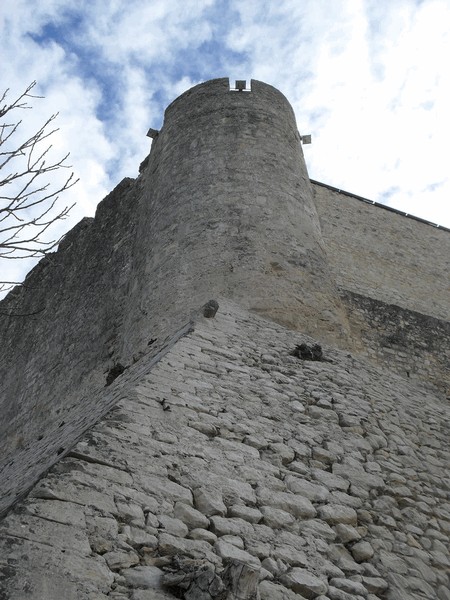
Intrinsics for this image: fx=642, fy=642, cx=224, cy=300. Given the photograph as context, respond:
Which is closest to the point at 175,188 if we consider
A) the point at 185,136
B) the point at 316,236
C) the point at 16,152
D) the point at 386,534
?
the point at 185,136

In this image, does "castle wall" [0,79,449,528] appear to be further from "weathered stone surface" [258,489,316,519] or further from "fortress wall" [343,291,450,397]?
"weathered stone surface" [258,489,316,519]

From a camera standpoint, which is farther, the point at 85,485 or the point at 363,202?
the point at 363,202

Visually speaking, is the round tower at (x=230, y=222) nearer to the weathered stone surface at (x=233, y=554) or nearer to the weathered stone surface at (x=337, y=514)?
the weathered stone surface at (x=337, y=514)

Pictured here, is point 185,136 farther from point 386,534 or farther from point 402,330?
point 386,534

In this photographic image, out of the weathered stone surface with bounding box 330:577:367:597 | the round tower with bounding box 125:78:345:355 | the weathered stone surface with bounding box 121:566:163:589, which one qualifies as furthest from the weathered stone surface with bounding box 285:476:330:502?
the round tower with bounding box 125:78:345:355

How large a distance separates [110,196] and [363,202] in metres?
4.85

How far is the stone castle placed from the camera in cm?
283

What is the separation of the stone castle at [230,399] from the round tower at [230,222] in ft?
0.10

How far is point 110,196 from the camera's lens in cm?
1199

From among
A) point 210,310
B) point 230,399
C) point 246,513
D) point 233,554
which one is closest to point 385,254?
point 210,310

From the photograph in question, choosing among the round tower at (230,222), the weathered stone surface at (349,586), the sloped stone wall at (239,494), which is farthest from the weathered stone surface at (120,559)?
the round tower at (230,222)

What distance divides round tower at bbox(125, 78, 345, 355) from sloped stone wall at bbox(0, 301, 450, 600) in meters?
1.48

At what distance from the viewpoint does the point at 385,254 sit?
11516 mm

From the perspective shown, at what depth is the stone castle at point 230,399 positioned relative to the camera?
2.83 metres
